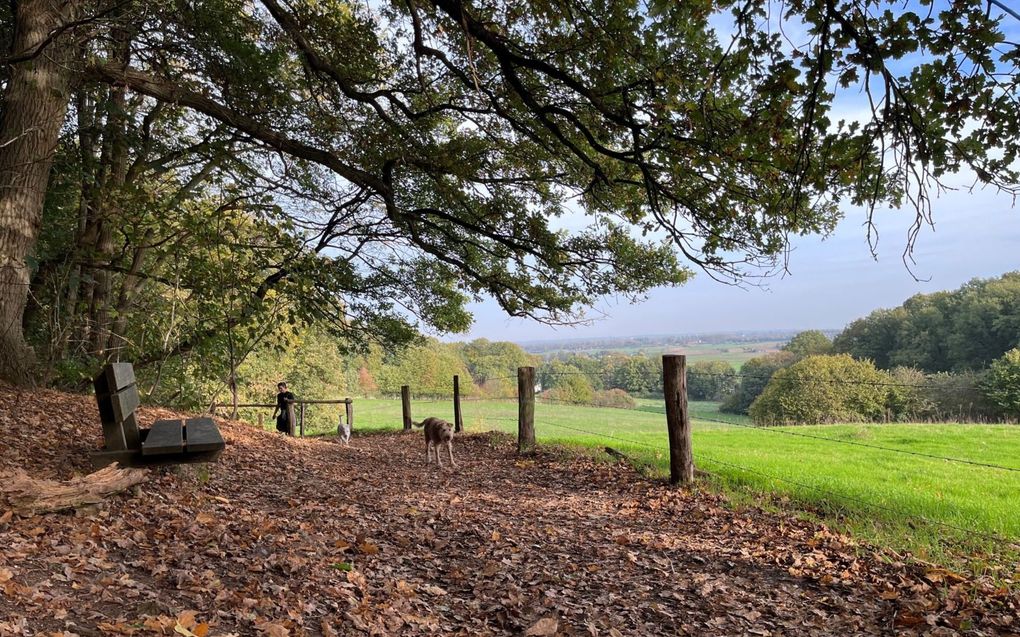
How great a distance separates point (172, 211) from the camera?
9883 millimetres

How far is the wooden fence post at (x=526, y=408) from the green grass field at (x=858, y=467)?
1196 millimetres

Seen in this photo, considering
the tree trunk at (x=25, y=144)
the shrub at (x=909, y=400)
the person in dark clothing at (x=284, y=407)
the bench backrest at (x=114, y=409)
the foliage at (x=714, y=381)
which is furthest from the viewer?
the person in dark clothing at (x=284, y=407)

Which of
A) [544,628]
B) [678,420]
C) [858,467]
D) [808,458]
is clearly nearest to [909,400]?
[808,458]

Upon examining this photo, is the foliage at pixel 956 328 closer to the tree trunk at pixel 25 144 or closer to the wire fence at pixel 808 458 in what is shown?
the wire fence at pixel 808 458

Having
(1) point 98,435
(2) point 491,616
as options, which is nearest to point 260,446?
(1) point 98,435

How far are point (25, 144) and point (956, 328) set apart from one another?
15.6 metres

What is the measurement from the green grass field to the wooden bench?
236 inches

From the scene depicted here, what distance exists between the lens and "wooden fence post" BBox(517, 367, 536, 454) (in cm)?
1155

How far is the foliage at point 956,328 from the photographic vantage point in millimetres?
10734

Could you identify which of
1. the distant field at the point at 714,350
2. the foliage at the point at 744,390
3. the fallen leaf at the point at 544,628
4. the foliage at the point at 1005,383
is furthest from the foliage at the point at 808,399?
the fallen leaf at the point at 544,628

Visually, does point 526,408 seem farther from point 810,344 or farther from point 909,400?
point 810,344

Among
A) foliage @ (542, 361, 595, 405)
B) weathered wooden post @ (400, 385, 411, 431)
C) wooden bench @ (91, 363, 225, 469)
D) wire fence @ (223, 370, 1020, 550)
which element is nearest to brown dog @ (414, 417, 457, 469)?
wire fence @ (223, 370, 1020, 550)

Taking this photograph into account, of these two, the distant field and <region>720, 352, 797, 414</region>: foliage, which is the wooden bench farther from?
<region>720, 352, 797, 414</region>: foliage

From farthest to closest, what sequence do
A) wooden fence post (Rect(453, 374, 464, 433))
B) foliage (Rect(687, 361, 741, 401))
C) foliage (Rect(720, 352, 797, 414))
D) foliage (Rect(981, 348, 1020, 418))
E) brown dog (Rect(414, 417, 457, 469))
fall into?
1. wooden fence post (Rect(453, 374, 464, 433))
2. foliage (Rect(720, 352, 797, 414))
3. foliage (Rect(687, 361, 741, 401))
4. brown dog (Rect(414, 417, 457, 469))
5. foliage (Rect(981, 348, 1020, 418))
